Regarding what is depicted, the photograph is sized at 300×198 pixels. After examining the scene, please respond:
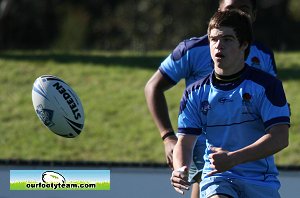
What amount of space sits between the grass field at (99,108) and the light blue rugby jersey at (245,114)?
6887 mm

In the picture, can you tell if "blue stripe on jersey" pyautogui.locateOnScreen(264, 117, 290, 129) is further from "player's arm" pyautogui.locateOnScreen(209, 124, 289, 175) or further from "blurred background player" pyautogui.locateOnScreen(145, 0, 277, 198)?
"blurred background player" pyautogui.locateOnScreen(145, 0, 277, 198)

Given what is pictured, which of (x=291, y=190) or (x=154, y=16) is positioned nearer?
(x=291, y=190)

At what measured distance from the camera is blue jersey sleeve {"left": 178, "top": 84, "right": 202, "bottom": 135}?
4.97 meters

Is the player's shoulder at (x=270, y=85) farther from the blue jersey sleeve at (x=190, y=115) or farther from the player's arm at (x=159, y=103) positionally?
the player's arm at (x=159, y=103)

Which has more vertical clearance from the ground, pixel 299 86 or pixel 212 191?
pixel 299 86

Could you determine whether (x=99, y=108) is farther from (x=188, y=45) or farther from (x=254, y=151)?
(x=254, y=151)

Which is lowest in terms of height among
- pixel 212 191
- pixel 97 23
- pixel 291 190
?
pixel 212 191

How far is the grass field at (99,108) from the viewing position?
1243 centimetres

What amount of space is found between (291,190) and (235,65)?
2.87 m

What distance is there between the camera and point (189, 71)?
620 cm

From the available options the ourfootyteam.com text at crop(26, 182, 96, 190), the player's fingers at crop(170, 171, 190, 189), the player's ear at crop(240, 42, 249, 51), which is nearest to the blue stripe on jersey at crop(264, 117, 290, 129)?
the player's ear at crop(240, 42, 249, 51)

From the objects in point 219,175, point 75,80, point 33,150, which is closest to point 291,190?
point 219,175

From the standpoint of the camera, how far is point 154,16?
98.8 ft

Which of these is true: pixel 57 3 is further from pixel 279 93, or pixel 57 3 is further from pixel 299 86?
pixel 279 93
